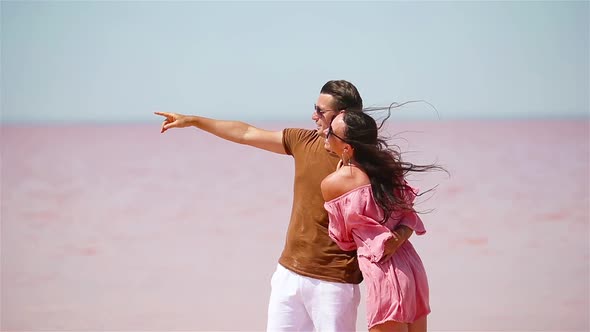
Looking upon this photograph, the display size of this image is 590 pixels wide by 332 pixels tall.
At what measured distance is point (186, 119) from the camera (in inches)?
144

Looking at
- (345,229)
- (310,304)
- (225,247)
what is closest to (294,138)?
(345,229)

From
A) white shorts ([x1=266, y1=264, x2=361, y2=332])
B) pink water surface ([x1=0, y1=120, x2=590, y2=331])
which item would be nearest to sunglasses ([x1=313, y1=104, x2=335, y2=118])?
white shorts ([x1=266, y1=264, x2=361, y2=332])

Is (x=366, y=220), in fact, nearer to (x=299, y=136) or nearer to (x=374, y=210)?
(x=374, y=210)

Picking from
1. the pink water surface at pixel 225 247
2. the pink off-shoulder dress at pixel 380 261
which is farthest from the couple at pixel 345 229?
the pink water surface at pixel 225 247

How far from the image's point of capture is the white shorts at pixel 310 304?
329cm

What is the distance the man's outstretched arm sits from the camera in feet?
11.6

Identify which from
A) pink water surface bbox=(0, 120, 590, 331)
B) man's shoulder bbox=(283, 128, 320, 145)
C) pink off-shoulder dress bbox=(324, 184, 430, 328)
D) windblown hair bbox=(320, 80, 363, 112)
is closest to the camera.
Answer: pink off-shoulder dress bbox=(324, 184, 430, 328)

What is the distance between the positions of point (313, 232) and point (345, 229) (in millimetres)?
207

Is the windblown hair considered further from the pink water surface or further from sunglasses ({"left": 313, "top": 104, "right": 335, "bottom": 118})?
the pink water surface

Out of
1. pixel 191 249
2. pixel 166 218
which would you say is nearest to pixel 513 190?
pixel 166 218

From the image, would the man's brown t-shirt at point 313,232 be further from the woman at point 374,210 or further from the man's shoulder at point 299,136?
the woman at point 374,210

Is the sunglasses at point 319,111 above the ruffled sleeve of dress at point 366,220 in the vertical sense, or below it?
above

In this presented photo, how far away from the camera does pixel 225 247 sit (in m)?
8.70

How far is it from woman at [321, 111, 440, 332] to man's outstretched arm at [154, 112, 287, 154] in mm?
423
